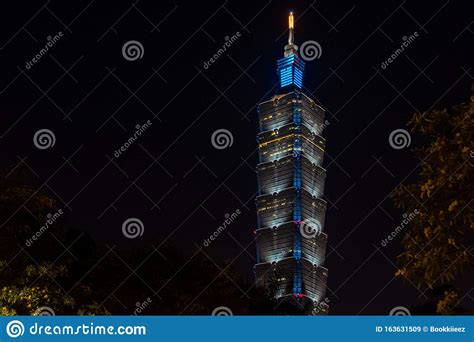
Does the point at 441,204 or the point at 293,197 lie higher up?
the point at 293,197

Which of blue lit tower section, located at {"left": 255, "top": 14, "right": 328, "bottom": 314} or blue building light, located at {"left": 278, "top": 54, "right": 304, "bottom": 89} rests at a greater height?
blue building light, located at {"left": 278, "top": 54, "right": 304, "bottom": 89}

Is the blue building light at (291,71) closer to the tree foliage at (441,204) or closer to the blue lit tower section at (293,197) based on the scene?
the blue lit tower section at (293,197)

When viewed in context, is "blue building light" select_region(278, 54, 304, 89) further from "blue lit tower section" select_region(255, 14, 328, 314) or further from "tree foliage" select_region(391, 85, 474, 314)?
"tree foliage" select_region(391, 85, 474, 314)

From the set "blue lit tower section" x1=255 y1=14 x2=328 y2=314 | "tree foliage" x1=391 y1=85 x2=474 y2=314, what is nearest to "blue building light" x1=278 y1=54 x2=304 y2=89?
"blue lit tower section" x1=255 y1=14 x2=328 y2=314

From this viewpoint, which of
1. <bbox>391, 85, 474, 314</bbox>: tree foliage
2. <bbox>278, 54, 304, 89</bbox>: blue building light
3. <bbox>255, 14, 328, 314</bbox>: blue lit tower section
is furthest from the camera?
<bbox>278, 54, 304, 89</bbox>: blue building light

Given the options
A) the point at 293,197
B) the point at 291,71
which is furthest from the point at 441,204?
the point at 291,71

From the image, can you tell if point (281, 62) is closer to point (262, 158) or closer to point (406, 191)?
point (262, 158)

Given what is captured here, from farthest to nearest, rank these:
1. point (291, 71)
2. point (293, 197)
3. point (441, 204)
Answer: point (291, 71), point (293, 197), point (441, 204)

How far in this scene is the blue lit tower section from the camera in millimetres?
151250

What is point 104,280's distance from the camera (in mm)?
38750

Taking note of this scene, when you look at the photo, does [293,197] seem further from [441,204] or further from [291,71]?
[441,204]

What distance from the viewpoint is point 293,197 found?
A: 152750 mm

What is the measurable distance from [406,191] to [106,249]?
30.4m

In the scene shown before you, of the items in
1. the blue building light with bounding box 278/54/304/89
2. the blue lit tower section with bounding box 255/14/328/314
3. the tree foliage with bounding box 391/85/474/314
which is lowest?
the tree foliage with bounding box 391/85/474/314
